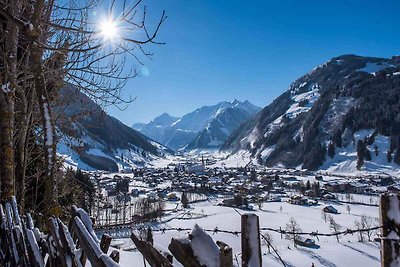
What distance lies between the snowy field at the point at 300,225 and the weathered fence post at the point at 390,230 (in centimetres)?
1621

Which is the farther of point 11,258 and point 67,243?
point 11,258

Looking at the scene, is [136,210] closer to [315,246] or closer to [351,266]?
[315,246]

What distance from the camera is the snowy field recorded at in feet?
124

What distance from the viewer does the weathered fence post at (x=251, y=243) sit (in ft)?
5.28

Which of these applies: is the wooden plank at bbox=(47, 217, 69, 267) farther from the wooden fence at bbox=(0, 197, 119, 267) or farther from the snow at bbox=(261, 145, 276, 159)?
the snow at bbox=(261, 145, 276, 159)

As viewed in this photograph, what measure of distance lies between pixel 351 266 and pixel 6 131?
3966 centimetres

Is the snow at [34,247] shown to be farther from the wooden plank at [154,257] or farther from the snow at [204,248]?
the snow at [204,248]

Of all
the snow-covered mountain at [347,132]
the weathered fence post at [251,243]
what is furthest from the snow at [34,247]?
the snow-covered mountain at [347,132]

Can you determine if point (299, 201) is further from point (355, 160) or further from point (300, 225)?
point (355, 160)

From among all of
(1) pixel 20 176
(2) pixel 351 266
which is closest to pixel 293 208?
(2) pixel 351 266

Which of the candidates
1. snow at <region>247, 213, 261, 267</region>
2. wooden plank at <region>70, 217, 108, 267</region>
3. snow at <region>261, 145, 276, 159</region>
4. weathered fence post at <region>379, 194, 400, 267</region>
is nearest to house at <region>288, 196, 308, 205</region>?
weathered fence post at <region>379, 194, 400, 267</region>

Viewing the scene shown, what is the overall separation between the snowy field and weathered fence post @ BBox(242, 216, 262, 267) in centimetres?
1616

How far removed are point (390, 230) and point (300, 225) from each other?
67.8 m

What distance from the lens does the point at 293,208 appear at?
83.4 m
